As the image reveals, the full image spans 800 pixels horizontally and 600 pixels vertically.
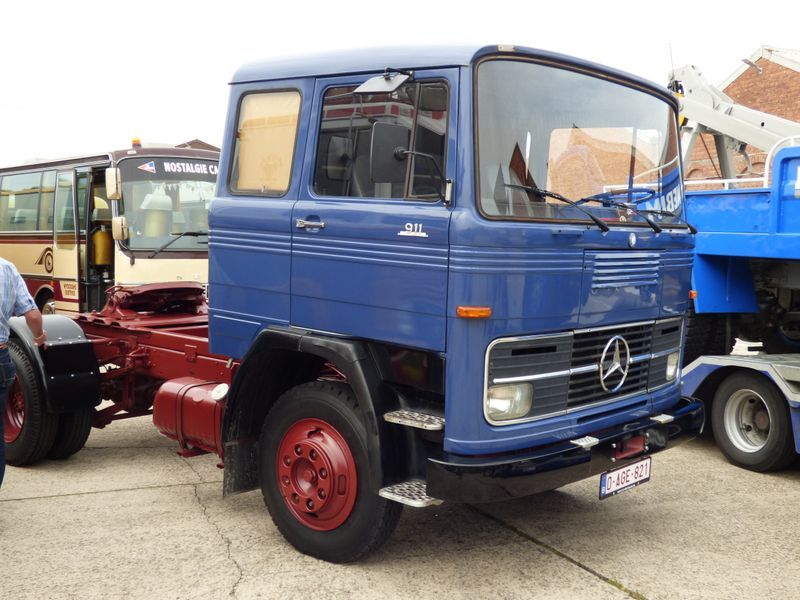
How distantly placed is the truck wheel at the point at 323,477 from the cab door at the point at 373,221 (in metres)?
0.41

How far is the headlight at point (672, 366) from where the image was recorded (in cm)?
483

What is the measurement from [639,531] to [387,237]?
2365mm

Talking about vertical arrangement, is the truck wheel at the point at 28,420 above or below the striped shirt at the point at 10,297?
below

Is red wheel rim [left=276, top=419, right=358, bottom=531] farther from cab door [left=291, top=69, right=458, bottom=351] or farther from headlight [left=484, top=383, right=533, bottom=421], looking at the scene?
headlight [left=484, top=383, right=533, bottom=421]

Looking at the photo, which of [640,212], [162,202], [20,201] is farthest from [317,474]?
[20,201]

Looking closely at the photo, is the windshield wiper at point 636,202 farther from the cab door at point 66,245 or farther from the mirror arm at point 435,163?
the cab door at point 66,245

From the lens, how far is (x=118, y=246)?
33.3ft

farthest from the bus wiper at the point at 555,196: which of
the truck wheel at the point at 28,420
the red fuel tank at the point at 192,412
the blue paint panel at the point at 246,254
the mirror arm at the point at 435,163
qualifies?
the truck wheel at the point at 28,420

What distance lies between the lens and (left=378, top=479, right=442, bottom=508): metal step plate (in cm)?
369

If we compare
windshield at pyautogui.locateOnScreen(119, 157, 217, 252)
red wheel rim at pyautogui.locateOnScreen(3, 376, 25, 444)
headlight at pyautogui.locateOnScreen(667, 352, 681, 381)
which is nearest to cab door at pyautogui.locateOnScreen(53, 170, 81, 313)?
windshield at pyautogui.locateOnScreen(119, 157, 217, 252)

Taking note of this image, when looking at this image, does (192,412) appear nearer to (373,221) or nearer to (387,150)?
(373,221)

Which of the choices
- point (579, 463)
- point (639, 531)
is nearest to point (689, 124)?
point (639, 531)

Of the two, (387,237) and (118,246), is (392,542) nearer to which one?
(387,237)

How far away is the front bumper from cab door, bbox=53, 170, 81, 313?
9.15 metres
